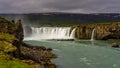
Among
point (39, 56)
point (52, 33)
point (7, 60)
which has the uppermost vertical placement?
point (7, 60)

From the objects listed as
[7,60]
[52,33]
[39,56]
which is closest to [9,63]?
[7,60]

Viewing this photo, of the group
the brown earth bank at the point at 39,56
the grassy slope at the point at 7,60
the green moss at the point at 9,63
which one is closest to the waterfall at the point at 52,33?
the brown earth bank at the point at 39,56

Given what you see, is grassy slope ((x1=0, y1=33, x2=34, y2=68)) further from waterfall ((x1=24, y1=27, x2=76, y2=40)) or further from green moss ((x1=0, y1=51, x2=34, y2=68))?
waterfall ((x1=24, y1=27, x2=76, y2=40))

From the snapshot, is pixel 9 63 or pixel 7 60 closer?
pixel 9 63

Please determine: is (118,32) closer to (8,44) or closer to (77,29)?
(77,29)

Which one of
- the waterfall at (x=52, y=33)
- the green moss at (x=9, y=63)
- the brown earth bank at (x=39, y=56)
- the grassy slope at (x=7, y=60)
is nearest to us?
the green moss at (x=9, y=63)

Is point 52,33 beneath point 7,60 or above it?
beneath

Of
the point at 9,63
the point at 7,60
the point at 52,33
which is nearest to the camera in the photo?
the point at 9,63

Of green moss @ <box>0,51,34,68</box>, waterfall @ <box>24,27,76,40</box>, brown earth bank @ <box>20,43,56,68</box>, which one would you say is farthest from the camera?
waterfall @ <box>24,27,76,40</box>

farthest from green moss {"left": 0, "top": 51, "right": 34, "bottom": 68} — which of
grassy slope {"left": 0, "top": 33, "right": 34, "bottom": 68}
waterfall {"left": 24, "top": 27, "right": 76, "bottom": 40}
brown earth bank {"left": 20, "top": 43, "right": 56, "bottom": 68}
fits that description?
waterfall {"left": 24, "top": 27, "right": 76, "bottom": 40}

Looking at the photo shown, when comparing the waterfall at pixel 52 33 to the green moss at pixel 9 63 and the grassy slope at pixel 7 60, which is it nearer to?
the grassy slope at pixel 7 60

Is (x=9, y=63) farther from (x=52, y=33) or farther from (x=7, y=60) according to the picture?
(x=52, y=33)
